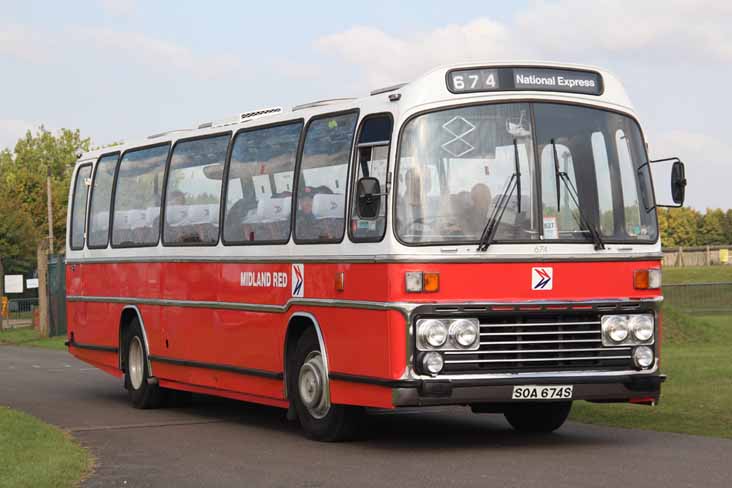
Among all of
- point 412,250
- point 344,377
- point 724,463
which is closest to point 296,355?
point 344,377

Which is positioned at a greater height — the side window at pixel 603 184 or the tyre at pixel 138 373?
the side window at pixel 603 184

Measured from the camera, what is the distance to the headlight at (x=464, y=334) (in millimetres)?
12258

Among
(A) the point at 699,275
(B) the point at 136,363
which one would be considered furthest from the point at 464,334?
(A) the point at 699,275

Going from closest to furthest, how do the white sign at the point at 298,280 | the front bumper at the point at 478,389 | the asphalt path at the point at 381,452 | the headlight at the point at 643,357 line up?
the asphalt path at the point at 381,452 < the front bumper at the point at 478,389 < the headlight at the point at 643,357 < the white sign at the point at 298,280

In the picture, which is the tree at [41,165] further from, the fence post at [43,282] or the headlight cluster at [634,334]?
the headlight cluster at [634,334]

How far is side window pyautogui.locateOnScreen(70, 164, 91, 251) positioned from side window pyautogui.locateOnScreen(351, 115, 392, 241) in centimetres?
824

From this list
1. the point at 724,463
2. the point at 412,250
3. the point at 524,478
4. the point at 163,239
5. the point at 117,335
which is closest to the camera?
the point at 524,478

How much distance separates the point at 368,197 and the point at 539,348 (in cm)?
193

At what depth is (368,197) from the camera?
1256 cm

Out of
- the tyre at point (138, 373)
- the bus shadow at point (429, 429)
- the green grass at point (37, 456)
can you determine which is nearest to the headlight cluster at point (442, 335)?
the bus shadow at point (429, 429)

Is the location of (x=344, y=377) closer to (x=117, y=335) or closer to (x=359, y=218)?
(x=359, y=218)

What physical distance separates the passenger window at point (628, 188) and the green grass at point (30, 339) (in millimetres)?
26053

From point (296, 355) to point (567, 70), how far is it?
3.76 meters

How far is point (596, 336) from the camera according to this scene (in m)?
12.7
